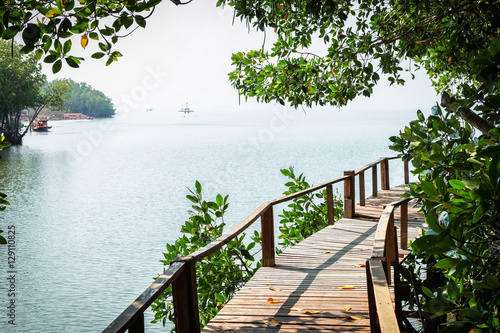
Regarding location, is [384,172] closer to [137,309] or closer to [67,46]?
[67,46]

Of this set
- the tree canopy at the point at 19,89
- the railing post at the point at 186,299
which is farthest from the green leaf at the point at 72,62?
the tree canopy at the point at 19,89

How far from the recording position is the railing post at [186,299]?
2.97m

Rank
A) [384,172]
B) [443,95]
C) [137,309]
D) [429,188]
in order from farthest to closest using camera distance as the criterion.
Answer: [384,172] < [443,95] < [137,309] < [429,188]

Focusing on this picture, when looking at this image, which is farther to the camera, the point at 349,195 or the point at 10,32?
the point at 349,195

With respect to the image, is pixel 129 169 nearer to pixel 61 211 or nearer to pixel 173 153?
pixel 173 153

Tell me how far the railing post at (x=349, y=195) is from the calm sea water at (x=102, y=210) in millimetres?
5717

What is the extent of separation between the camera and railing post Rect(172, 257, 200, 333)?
9.73 feet

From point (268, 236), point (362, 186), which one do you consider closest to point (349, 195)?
point (362, 186)

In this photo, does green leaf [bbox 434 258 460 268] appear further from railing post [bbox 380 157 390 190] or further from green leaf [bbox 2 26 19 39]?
railing post [bbox 380 157 390 190]

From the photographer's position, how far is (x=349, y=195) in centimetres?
962

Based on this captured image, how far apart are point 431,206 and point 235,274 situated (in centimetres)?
477

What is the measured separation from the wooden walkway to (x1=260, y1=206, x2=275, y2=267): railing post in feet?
0.35

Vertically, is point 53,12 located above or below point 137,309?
above

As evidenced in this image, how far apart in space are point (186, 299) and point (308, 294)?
2.24m
